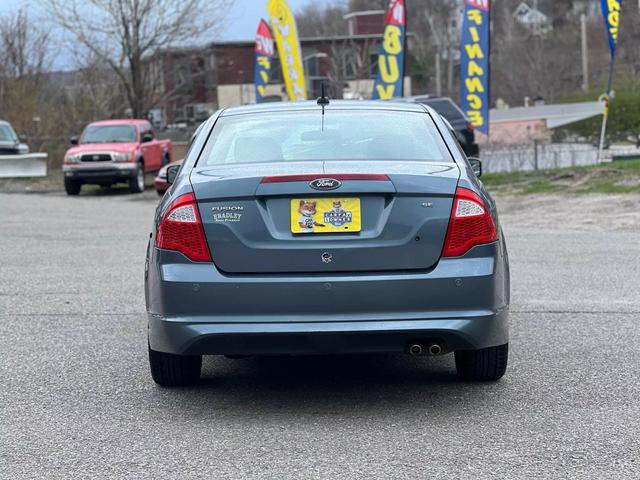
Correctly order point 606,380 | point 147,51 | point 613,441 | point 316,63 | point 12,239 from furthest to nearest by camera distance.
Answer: point 316,63 < point 147,51 < point 12,239 < point 606,380 < point 613,441

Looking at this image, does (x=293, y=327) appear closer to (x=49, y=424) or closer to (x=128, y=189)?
(x=49, y=424)

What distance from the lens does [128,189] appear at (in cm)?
2919

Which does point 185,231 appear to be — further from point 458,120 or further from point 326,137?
point 458,120

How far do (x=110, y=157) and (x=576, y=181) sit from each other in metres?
11.5

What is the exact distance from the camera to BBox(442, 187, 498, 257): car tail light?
517 centimetres

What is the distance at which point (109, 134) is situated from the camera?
27.8m

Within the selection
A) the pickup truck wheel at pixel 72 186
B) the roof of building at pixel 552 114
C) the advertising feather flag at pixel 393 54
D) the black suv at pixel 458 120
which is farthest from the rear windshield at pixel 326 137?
the roof of building at pixel 552 114

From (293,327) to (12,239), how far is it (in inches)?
435

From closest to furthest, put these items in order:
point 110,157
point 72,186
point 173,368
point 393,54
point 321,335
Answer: point 321,335 → point 173,368 → point 110,157 → point 72,186 → point 393,54

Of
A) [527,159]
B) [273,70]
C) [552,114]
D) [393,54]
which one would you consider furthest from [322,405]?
[273,70]

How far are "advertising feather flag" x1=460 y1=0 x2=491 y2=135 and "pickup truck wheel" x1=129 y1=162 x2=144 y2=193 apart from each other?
26.3ft

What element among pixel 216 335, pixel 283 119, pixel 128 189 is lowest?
pixel 128 189

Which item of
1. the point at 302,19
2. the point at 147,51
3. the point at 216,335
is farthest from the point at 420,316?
the point at 302,19

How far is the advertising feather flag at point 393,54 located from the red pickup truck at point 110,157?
626 cm
